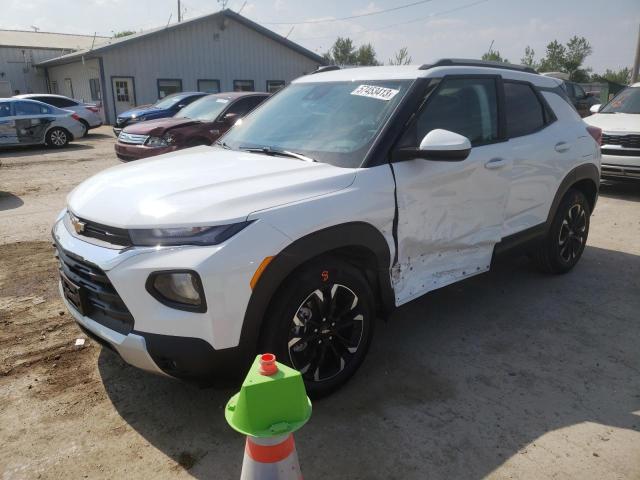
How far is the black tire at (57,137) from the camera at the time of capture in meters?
14.8

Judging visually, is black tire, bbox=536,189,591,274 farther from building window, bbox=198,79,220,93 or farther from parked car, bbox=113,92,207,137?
building window, bbox=198,79,220,93

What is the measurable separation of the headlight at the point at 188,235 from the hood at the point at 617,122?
801 centimetres

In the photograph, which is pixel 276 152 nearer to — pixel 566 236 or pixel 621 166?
pixel 566 236

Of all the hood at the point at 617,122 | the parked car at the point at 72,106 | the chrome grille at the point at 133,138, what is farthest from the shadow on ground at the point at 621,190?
the parked car at the point at 72,106

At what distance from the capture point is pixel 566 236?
15.8 feet

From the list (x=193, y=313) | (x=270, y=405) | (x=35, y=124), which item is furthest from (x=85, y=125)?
(x=270, y=405)

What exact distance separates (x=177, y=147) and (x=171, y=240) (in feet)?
22.7

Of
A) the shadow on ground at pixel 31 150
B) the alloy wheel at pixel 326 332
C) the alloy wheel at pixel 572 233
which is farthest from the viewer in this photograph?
the shadow on ground at pixel 31 150

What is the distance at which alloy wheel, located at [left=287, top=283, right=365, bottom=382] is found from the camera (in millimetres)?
2691

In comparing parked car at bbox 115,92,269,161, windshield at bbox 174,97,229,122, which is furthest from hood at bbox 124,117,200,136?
windshield at bbox 174,97,229,122

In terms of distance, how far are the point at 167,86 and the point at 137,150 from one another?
17.4 metres

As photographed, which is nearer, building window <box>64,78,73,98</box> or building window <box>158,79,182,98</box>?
building window <box>158,79,182,98</box>

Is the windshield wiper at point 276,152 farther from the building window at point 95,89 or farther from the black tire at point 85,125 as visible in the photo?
the building window at point 95,89

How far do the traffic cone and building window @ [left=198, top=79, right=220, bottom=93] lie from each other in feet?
82.9
